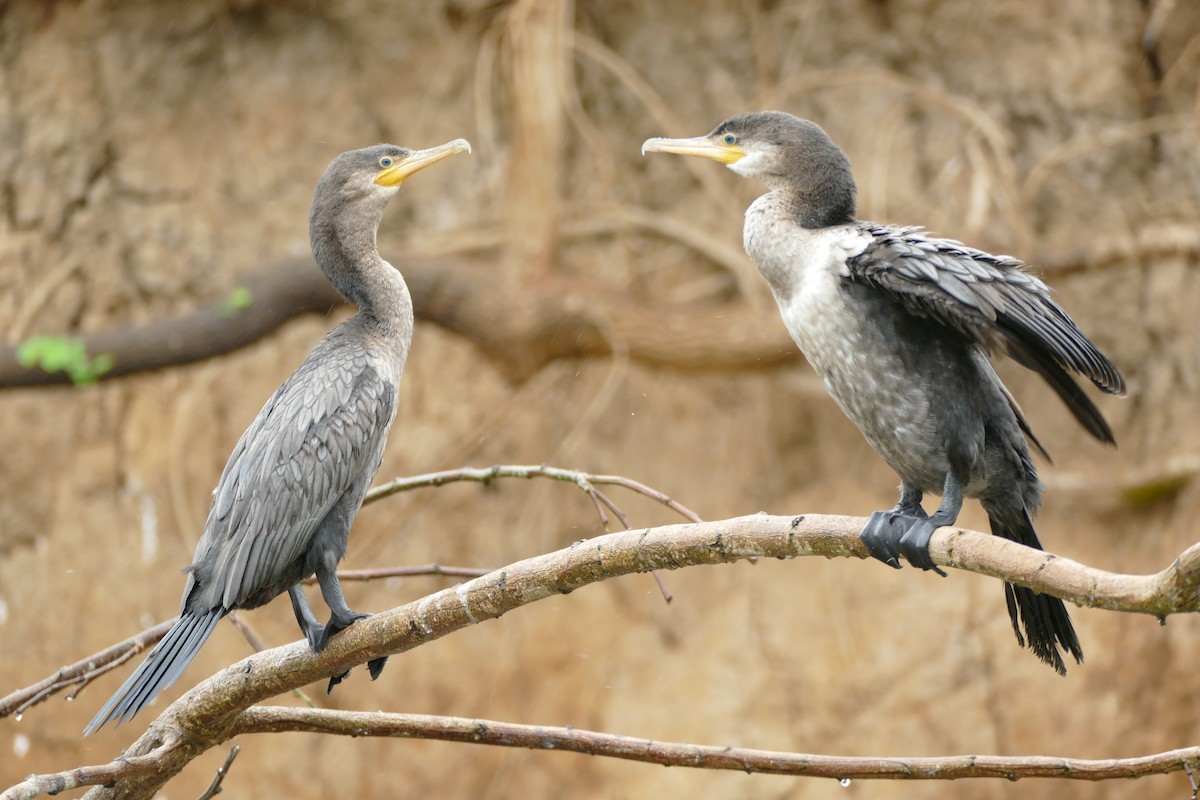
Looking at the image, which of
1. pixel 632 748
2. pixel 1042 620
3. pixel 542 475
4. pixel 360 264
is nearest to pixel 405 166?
pixel 360 264

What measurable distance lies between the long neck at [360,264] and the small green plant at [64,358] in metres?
2.83

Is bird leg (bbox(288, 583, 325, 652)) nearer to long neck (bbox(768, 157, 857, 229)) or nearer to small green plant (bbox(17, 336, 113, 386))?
long neck (bbox(768, 157, 857, 229))

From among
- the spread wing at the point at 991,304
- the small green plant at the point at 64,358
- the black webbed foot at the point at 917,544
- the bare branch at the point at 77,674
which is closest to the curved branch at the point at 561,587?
the black webbed foot at the point at 917,544

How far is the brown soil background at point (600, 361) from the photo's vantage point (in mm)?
5719

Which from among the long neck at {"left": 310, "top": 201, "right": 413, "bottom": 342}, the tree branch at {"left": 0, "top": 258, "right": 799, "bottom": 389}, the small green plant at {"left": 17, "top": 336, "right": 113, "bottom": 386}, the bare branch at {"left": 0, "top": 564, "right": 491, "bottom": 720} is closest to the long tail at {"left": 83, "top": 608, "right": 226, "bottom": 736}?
the bare branch at {"left": 0, "top": 564, "right": 491, "bottom": 720}

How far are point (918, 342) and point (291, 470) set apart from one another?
136 cm

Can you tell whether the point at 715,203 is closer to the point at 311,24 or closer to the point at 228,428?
the point at 311,24

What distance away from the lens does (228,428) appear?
594 cm

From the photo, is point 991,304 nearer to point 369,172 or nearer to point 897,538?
point 897,538

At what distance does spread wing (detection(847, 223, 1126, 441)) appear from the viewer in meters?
2.51

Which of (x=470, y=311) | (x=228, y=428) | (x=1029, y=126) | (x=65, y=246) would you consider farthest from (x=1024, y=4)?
(x=65, y=246)

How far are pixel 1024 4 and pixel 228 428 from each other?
408 centimetres

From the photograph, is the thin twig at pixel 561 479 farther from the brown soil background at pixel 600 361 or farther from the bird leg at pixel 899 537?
the brown soil background at pixel 600 361

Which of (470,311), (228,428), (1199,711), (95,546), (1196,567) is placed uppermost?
(1196,567)
